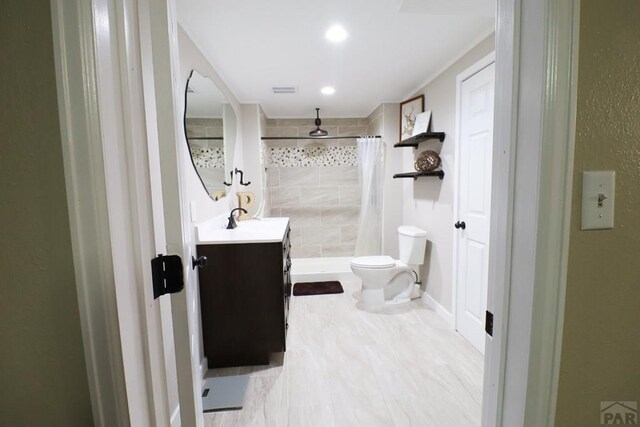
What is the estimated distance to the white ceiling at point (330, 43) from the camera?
1.54m

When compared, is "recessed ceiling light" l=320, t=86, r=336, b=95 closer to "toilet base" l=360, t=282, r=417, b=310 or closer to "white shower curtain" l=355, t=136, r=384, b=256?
"white shower curtain" l=355, t=136, r=384, b=256

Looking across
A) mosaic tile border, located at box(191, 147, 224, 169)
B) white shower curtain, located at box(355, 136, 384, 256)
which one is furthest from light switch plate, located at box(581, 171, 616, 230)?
white shower curtain, located at box(355, 136, 384, 256)

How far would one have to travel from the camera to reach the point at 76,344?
44cm

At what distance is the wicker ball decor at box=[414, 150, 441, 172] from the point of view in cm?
250

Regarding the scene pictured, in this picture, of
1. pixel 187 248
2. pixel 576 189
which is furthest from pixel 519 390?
pixel 187 248

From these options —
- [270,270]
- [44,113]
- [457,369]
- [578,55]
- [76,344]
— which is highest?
[578,55]

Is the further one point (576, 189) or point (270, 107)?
point (270, 107)

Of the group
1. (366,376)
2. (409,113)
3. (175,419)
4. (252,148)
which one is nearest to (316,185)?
(252,148)

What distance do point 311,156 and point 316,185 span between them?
44 cm

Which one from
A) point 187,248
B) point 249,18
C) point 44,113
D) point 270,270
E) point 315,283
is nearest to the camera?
point 44,113

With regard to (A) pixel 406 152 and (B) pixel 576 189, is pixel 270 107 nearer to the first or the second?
(A) pixel 406 152

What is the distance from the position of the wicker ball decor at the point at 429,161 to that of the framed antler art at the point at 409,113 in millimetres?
495

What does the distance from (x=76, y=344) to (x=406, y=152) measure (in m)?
3.22

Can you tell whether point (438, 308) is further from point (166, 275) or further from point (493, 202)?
point (166, 275)
